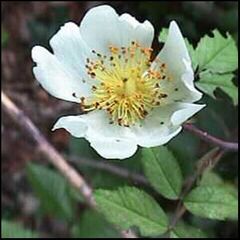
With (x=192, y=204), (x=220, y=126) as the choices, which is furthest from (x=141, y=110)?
(x=220, y=126)

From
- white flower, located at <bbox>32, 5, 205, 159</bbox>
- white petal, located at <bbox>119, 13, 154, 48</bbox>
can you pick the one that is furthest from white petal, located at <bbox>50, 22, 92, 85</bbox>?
white petal, located at <bbox>119, 13, 154, 48</bbox>

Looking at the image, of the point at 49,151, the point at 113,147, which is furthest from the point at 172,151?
the point at 113,147

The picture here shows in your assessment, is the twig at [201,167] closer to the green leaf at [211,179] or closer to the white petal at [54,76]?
the green leaf at [211,179]

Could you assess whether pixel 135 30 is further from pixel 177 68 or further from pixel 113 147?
pixel 113 147

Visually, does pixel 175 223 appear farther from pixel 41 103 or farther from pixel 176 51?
pixel 41 103

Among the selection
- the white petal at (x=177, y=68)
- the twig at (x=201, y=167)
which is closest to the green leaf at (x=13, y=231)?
the twig at (x=201, y=167)

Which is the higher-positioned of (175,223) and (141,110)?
(141,110)
